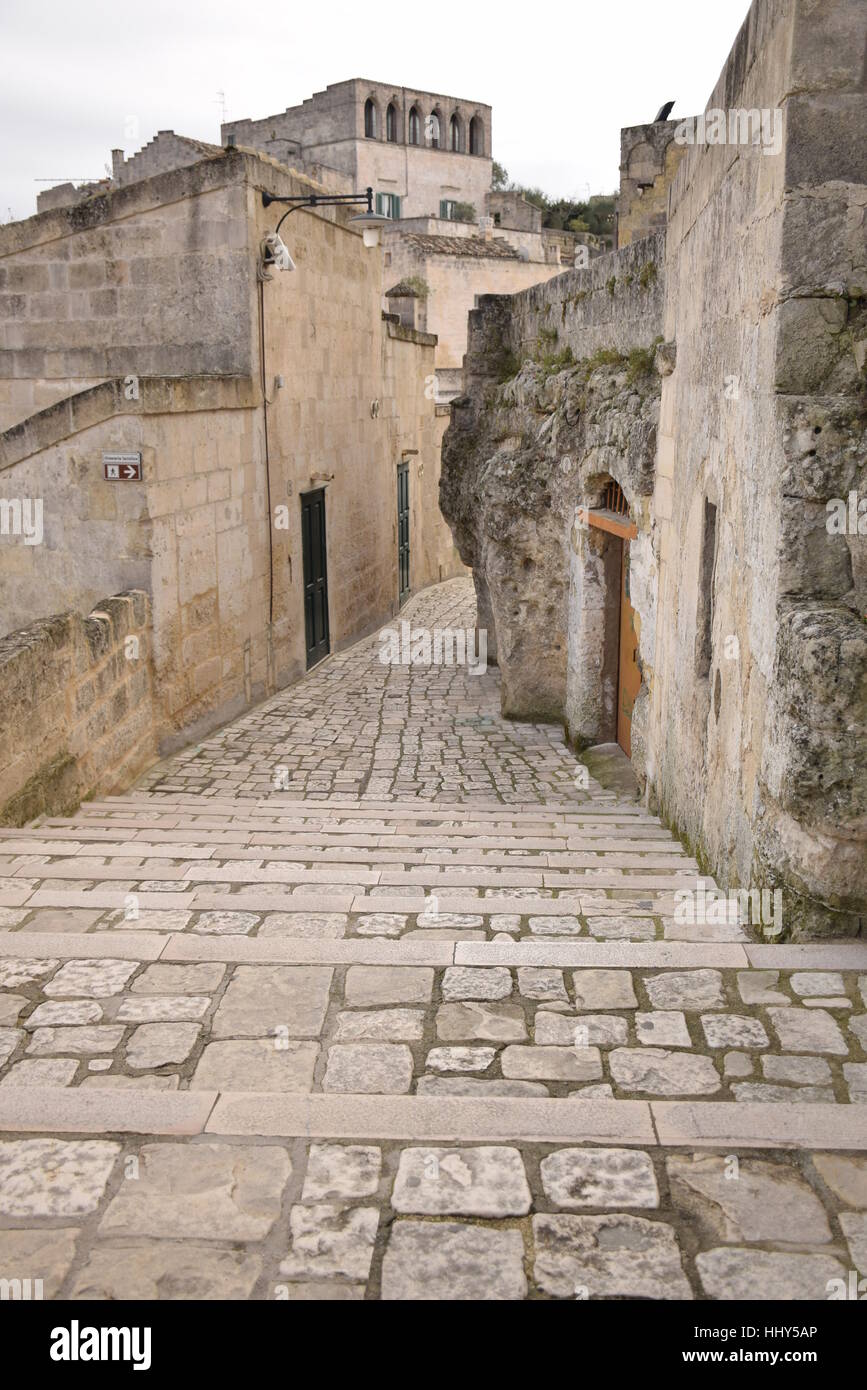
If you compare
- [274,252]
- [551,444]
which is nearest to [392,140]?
[274,252]

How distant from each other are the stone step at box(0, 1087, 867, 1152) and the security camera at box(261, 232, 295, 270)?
966cm

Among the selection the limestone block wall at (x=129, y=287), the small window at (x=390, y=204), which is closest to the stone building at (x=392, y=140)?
the small window at (x=390, y=204)

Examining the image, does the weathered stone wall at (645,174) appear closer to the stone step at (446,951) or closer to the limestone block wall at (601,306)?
the limestone block wall at (601,306)

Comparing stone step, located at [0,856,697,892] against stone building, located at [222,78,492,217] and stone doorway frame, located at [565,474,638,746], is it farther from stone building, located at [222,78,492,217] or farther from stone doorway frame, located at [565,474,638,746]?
stone building, located at [222,78,492,217]

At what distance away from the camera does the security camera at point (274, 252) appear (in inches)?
440

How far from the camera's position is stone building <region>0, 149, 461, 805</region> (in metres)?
8.95

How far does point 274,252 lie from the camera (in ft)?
36.8

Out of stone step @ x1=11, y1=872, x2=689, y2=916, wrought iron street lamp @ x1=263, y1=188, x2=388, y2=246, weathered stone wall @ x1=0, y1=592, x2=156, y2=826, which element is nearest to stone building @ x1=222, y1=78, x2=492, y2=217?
wrought iron street lamp @ x1=263, y1=188, x2=388, y2=246

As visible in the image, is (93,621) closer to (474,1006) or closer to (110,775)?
(110,775)

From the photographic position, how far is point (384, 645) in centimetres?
1595

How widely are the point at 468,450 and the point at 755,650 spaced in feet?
30.5

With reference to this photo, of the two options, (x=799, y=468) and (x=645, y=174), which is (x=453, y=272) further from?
(x=799, y=468)

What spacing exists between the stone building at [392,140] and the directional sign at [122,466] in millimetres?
38243

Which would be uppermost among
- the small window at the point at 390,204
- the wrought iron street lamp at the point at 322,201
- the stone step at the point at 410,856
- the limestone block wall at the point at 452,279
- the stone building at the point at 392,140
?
the stone building at the point at 392,140
